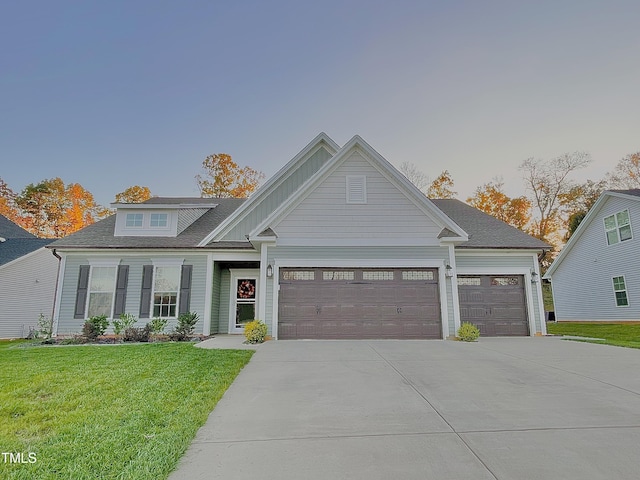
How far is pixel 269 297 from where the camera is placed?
10492mm

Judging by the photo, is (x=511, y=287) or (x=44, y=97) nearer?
(x=511, y=287)

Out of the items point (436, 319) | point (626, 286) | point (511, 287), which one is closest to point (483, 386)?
point (436, 319)

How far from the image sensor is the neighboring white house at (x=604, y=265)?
15.3m

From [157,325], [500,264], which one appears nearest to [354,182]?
[500,264]

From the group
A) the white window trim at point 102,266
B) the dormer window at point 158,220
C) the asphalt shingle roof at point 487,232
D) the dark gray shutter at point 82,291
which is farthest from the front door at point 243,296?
the asphalt shingle roof at point 487,232

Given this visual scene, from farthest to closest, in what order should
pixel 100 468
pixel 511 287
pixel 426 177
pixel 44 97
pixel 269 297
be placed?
1. pixel 426 177
2. pixel 44 97
3. pixel 511 287
4. pixel 269 297
5. pixel 100 468

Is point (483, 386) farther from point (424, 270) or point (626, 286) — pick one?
point (626, 286)

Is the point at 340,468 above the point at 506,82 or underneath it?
underneath

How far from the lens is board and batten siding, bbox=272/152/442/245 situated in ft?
35.6

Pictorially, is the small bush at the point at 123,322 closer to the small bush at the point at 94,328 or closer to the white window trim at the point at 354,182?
the small bush at the point at 94,328

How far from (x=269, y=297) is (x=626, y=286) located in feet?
55.8

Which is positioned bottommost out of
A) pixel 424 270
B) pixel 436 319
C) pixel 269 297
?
pixel 436 319

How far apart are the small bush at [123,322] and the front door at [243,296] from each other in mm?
3376

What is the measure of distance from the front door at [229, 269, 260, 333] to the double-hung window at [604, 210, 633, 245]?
17.2 metres
